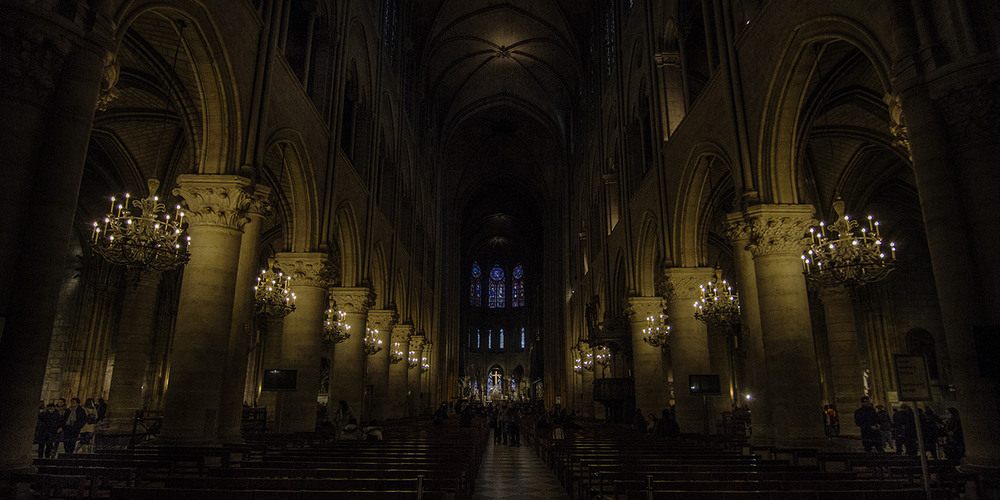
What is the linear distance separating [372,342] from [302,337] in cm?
629

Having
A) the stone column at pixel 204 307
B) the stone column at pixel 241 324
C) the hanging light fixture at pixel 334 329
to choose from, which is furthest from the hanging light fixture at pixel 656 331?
the stone column at pixel 204 307

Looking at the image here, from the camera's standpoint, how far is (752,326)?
432 inches

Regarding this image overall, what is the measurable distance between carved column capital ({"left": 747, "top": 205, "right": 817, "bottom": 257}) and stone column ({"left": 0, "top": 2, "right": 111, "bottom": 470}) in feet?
32.2

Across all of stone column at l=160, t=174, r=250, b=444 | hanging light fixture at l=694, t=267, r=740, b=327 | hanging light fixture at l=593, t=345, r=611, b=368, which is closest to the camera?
stone column at l=160, t=174, r=250, b=444

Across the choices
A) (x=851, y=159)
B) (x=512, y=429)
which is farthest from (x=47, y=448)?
(x=851, y=159)

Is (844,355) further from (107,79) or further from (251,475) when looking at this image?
(107,79)

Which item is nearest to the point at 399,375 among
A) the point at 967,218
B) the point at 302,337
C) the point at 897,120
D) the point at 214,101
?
the point at 302,337

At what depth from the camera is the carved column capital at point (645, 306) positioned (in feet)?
60.5

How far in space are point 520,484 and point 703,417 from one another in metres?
6.34

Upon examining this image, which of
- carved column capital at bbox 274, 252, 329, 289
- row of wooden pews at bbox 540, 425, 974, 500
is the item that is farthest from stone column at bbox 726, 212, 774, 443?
carved column capital at bbox 274, 252, 329, 289

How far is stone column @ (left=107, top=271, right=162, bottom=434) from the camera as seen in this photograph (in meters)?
16.5

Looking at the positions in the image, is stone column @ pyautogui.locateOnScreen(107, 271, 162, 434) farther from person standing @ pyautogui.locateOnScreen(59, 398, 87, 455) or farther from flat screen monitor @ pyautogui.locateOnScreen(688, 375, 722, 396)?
flat screen monitor @ pyautogui.locateOnScreen(688, 375, 722, 396)

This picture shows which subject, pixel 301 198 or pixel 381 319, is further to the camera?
pixel 381 319

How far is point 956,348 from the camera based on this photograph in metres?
5.64
